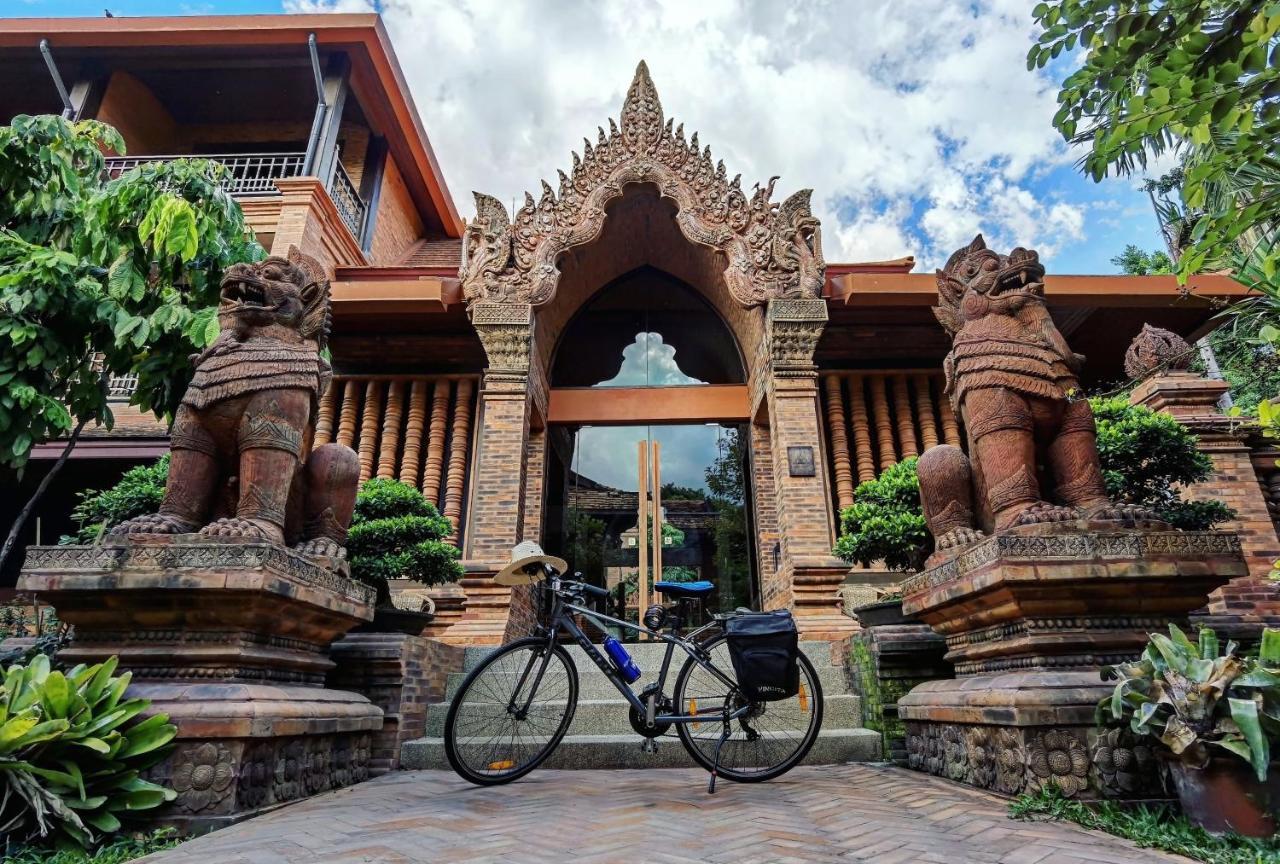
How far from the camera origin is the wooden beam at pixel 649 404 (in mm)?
Answer: 8195

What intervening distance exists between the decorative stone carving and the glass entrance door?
4.15 m

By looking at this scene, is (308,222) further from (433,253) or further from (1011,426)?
(1011,426)

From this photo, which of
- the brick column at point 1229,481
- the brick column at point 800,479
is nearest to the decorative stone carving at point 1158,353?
the brick column at point 1229,481

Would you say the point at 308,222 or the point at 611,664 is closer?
the point at 611,664

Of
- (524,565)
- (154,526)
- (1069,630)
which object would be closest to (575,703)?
(524,565)

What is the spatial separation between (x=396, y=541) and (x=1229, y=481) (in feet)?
24.1

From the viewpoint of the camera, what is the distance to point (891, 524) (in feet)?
15.2

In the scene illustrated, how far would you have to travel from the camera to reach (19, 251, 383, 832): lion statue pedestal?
247 centimetres

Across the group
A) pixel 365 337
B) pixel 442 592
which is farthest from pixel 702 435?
pixel 365 337

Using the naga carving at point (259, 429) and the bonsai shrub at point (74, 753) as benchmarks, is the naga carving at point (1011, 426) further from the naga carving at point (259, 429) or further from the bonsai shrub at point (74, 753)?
the bonsai shrub at point (74, 753)

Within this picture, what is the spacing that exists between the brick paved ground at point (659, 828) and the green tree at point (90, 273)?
2.66 m

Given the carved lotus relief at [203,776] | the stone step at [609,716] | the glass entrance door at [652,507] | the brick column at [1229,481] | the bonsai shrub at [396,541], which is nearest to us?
the carved lotus relief at [203,776]

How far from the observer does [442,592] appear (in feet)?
21.8

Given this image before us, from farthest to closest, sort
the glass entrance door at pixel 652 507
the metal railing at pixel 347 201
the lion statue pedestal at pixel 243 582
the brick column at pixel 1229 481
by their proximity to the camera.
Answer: the metal railing at pixel 347 201
the glass entrance door at pixel 652 507
the brick column at pixel 1229 481
the lion statue pedestal at pixel 243 582
